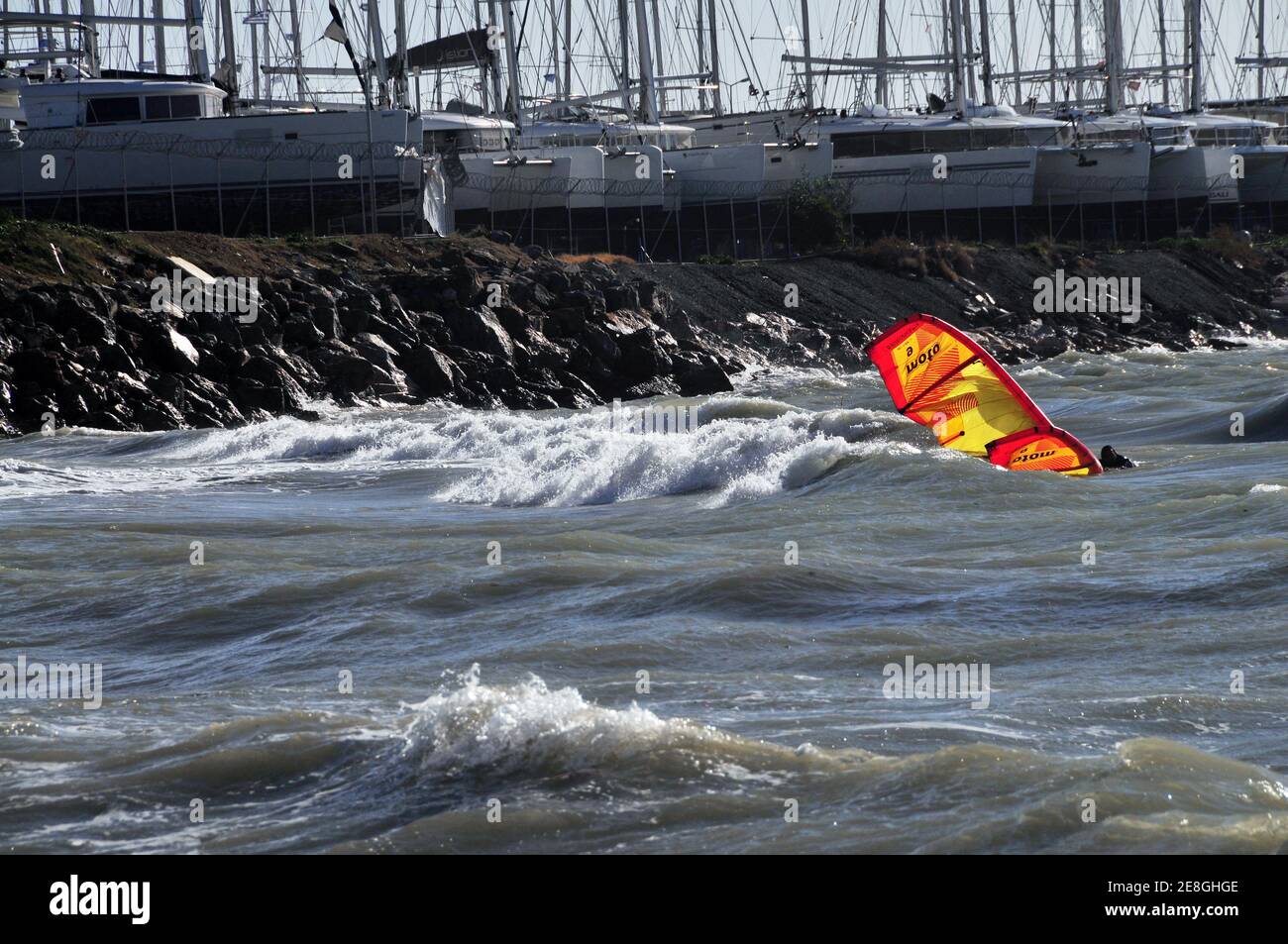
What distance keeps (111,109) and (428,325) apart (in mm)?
13441

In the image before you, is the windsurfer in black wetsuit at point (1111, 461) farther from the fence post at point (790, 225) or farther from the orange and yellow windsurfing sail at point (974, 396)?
the fence post at point (790, 225)

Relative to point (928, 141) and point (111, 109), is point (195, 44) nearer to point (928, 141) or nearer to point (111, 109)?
point (111, 109)

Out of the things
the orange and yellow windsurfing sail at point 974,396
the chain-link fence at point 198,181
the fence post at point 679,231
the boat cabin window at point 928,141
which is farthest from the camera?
the boat cabin window at point 928,141

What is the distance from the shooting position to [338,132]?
42.4 meters

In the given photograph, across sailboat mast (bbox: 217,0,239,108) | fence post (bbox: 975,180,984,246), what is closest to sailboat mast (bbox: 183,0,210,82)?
sailboat mast (bbox: 217,0,239,108)

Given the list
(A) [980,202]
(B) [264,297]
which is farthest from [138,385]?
(A) [980,202]

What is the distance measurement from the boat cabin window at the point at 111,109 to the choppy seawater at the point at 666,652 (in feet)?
79.4

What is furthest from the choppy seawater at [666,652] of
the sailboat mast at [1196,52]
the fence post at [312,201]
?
the sailboat mast at [1196,52]

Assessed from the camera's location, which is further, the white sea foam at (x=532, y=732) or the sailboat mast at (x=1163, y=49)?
the sailboat mast at (x=1163, y=49)

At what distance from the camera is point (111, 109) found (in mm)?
42875

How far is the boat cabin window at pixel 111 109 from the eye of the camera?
42.7 m

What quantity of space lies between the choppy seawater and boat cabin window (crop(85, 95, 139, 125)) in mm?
24189
